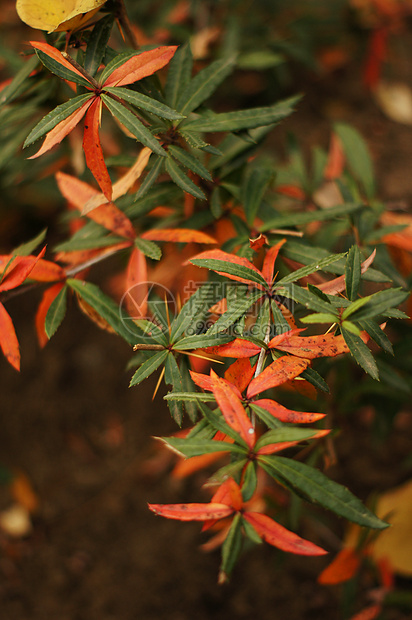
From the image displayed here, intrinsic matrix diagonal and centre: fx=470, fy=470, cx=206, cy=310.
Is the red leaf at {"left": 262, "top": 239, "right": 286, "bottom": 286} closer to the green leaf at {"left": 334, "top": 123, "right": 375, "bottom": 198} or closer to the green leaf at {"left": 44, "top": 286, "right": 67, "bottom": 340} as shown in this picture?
the green leaf at {"left": 44, "top": 286, "right": 67, "bottom": 340}

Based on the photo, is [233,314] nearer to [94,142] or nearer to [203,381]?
[203,381]

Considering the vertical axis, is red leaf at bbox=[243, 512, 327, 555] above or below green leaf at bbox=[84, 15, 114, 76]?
below

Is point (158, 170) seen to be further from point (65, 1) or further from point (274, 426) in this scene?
point (274, 426)

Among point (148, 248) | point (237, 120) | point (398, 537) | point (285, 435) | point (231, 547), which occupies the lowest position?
point (398, 537)

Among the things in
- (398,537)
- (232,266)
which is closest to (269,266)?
(232,266)

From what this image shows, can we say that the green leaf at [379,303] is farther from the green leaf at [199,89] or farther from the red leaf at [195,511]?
the green leaf at [199,89]

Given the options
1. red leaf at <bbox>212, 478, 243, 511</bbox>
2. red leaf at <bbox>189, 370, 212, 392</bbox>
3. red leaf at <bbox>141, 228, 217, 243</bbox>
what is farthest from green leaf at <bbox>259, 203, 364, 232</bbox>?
red leaf at <bbox>212, 478, 243, 511</bbox>

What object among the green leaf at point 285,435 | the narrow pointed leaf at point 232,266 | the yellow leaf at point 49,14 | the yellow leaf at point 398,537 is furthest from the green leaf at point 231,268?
the yellow leaf at point 398,537
